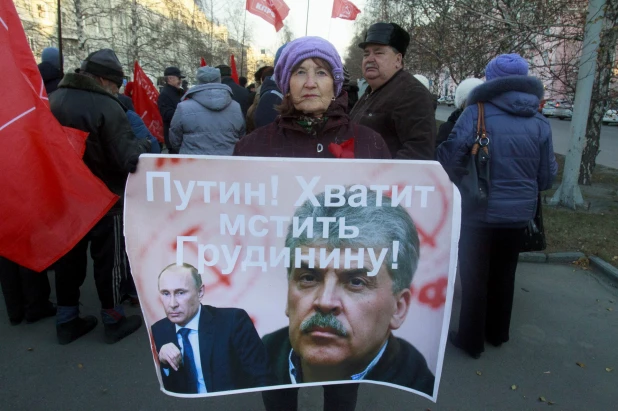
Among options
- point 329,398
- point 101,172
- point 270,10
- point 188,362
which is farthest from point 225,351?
point 270,10

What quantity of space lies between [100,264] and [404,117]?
228 cm

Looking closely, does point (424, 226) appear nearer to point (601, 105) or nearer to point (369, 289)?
point (369, 289)

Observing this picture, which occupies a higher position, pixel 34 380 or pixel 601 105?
pixel 601 105

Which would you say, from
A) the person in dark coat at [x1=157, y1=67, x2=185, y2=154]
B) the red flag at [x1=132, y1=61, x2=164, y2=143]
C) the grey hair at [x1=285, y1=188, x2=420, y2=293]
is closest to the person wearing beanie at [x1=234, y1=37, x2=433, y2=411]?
the grey hair at [x1=285, y1=188, x2=420, y2=293]

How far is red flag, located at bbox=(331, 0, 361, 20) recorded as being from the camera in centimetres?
1728

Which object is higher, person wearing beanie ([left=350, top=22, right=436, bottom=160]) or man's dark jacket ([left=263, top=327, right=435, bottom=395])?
person wearing beanie ([left=350, top=22, right=436, bottom=160])

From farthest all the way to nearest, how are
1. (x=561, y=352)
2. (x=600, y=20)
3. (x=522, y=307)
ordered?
(x=600, y=20)
(x=522, y=307)
(x=561, y=352)

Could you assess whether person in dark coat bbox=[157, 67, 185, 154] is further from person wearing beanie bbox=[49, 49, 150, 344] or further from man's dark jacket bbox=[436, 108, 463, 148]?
man's dark jacket bbox=[436, 108, 463, 148]

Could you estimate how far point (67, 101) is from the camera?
299 centimetres

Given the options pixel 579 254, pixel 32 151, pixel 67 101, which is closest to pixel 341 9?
pixel 579 254

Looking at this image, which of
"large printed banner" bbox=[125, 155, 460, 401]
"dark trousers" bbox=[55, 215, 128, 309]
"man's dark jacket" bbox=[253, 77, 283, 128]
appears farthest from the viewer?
"man's dark jacket" bbox=[253, 77, 283, 128]

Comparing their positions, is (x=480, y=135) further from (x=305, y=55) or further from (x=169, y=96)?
(x=169, y=96)

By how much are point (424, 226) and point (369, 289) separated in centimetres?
31

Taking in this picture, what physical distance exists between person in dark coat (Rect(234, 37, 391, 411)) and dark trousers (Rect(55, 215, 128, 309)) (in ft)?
5.57
